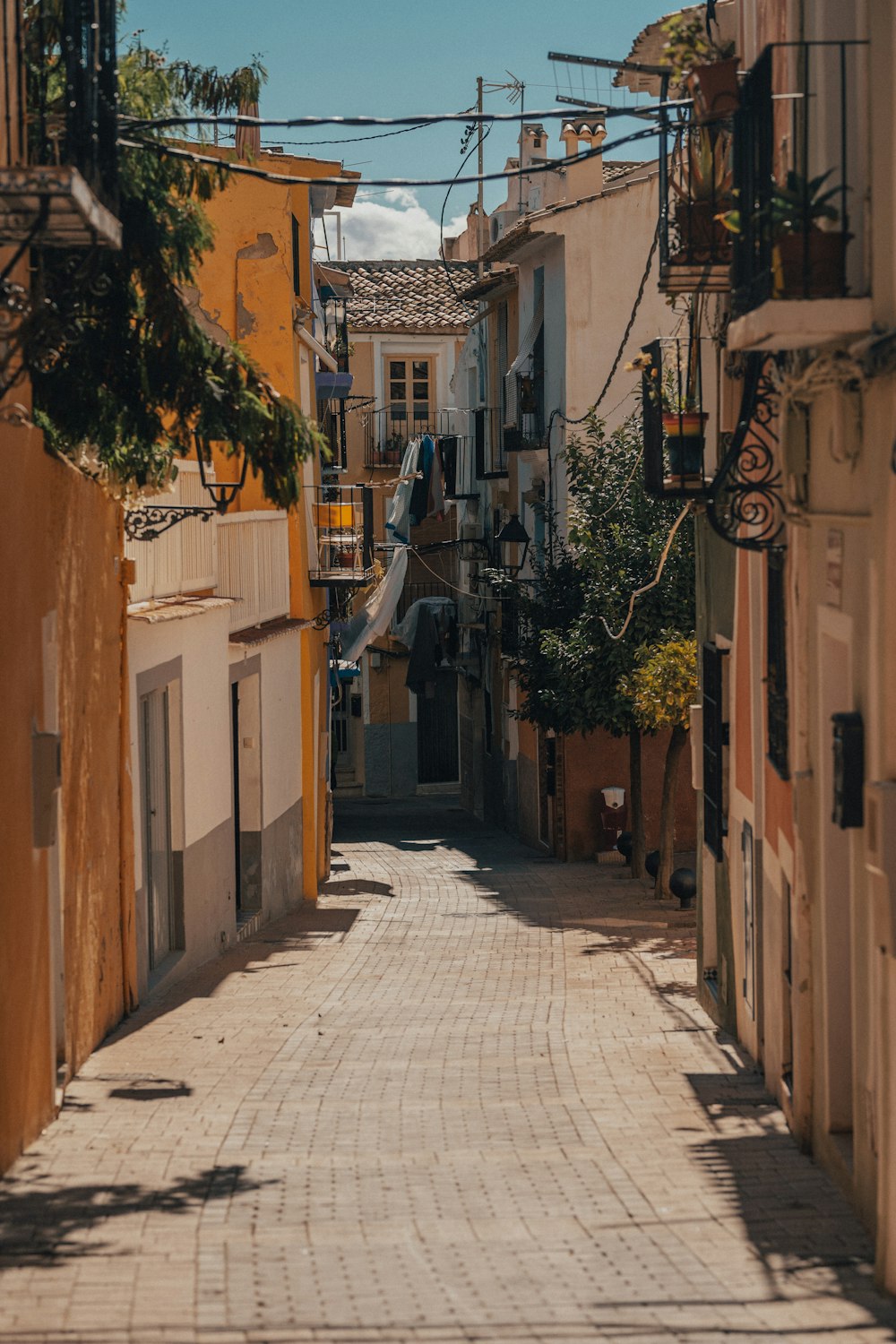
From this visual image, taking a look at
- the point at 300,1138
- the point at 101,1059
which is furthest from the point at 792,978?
the point at 101,1059

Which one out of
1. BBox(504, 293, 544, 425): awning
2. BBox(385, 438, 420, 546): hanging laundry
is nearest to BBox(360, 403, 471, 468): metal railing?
BBox(385, 438, 420, 546): hanging laundry

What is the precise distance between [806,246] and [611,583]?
47.4 ft

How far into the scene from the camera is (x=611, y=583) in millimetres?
Answer: 21219

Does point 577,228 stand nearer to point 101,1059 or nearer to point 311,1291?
point 101,1059

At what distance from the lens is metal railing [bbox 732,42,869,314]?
6949mm

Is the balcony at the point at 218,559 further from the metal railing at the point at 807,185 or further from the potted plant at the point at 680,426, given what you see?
the metal railing at the point at 807,185

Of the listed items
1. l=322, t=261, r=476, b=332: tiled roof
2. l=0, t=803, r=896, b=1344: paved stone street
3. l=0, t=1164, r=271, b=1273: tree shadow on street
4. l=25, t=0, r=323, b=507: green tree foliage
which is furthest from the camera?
l=322, t=261, r=476, b=332: tiled roof

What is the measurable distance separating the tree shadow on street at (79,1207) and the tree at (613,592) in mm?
13412

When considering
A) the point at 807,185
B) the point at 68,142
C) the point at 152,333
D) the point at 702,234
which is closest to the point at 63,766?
the point at 152,333

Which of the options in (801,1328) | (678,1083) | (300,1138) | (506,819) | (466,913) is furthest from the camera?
(506,819)

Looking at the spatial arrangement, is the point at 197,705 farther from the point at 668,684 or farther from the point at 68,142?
the point at 68,142

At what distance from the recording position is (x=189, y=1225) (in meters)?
6.71

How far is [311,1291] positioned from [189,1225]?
3.18ft

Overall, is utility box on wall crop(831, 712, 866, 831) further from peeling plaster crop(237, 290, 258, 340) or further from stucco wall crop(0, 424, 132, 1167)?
peeling plaster crop(237, 290, 258, 340)
